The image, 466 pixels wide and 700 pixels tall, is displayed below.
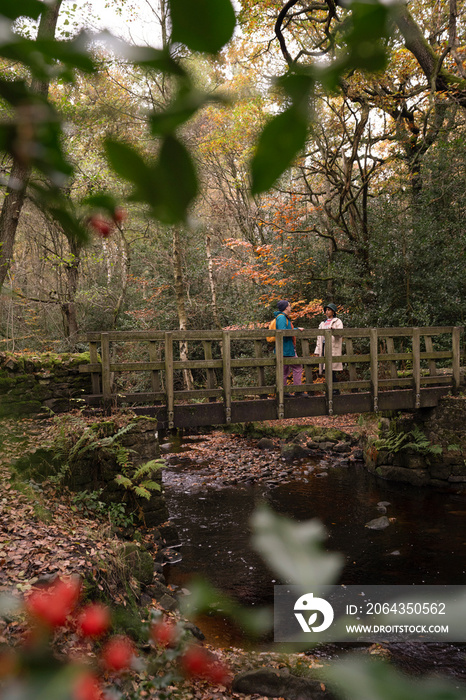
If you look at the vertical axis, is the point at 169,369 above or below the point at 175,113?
below

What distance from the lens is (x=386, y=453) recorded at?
10.6 m

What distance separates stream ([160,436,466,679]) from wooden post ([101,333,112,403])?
8.21 ft

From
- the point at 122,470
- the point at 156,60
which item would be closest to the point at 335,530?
the point at 122,470

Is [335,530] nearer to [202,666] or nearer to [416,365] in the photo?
[416,365]

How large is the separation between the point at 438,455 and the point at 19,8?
1078cm

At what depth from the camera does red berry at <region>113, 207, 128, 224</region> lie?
1.87ft

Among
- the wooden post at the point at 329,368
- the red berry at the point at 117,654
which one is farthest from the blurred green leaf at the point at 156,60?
the wooden post at the point at 329,368

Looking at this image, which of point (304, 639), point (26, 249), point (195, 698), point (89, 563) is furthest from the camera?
point (304, 639)

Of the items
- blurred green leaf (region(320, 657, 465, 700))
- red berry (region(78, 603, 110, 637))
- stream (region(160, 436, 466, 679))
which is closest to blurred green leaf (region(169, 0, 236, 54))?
blurred green leaf (region(320, 657, 465, 700))

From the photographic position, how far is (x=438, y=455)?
32.5 feet

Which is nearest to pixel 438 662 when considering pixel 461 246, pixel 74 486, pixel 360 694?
pixel 74 486

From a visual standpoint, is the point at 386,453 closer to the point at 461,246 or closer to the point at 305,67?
the point at 461,246

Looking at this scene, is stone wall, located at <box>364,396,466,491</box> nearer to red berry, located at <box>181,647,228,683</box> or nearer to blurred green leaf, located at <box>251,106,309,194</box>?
red berry, located at <box>181,647,228,683</box>

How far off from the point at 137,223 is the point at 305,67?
270 mm
